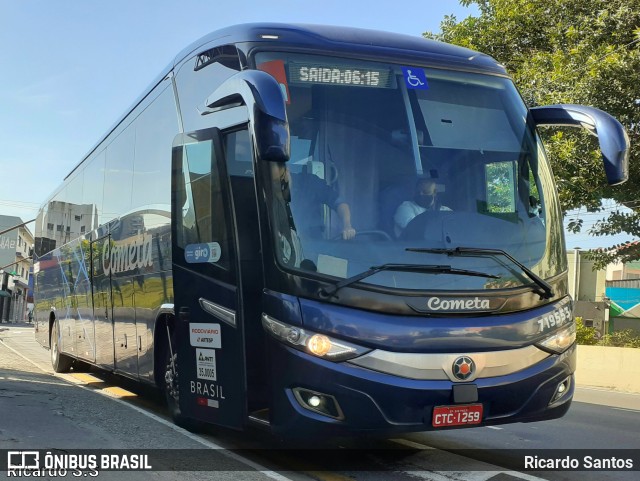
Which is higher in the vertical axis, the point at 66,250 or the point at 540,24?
the point at 540,24

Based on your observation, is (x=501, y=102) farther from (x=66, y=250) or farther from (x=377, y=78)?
(x=66, y=250)

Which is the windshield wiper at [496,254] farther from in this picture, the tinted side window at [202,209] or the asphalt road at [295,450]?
the tinted side window at [202,209]

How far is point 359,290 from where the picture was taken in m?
5.36

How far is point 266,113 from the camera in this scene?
17.3 ft

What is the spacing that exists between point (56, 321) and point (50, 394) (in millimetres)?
4774

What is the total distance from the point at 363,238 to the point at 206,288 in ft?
5.42

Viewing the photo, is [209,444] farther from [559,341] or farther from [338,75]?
[338,75]

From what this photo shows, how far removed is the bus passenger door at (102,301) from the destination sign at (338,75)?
5.39 m

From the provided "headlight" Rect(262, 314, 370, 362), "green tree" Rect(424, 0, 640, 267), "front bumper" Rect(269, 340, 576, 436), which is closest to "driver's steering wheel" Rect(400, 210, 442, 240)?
"headlight" Rect(262, 314, 370, 362)

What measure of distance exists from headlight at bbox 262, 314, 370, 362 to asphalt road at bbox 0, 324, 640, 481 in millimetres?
762

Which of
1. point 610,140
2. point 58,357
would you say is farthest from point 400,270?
point 58,357

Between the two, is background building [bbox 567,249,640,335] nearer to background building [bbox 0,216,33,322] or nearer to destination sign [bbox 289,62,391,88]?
destination sign [bbox 289,62,391,88]

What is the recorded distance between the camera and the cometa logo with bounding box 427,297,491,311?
5.42 metres

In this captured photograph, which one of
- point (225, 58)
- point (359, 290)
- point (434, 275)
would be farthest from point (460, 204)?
point (225, 58)
